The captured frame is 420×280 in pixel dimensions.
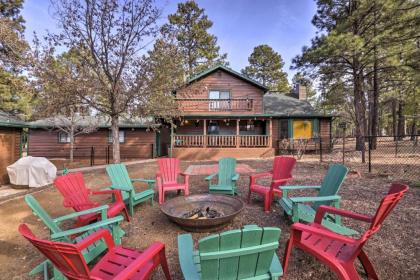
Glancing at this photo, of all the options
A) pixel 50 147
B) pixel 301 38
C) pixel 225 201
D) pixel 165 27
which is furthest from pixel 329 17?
pixel 50 147

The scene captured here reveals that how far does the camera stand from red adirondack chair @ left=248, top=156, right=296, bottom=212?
438 cm

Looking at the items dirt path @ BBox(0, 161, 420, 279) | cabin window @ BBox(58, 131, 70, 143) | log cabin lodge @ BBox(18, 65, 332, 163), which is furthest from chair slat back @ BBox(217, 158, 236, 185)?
cabin window @ BBox(58, 131, 70, 143)

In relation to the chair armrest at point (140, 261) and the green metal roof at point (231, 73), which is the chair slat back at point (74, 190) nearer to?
the chair armrest at point (140, 261)

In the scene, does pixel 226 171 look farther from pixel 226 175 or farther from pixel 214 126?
pixel 214 126

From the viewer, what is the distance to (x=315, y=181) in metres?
6.68

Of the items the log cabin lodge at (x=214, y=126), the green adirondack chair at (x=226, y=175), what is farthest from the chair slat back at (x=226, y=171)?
the log cabin lodge at (x=214, y=126)

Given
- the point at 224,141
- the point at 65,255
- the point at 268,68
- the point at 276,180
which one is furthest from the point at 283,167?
the point at 268,68

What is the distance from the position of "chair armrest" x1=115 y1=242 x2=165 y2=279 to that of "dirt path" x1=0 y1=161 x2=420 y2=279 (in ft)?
2.22

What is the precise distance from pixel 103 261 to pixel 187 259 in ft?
2.78

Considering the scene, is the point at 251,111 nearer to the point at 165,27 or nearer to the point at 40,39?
the point at 165,27

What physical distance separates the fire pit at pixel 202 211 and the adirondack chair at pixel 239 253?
1640mm

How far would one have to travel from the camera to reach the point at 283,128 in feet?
53.2

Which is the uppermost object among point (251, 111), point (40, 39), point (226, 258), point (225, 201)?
point (40, 39)

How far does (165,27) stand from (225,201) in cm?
627
